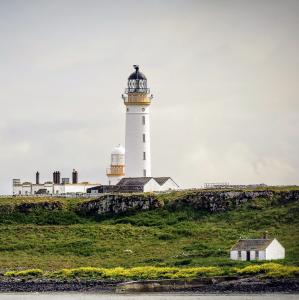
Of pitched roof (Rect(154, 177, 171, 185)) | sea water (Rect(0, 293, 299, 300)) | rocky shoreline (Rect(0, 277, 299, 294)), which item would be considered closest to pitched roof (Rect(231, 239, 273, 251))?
rocky shoreline (Rect(0, 277, 299, 294))

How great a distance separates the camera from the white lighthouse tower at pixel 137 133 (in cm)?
13125

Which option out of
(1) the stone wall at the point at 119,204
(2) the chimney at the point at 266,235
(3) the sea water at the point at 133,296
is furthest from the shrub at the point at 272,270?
(1) the stone wall at the point at 119,204

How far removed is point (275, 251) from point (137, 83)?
35.6 meters

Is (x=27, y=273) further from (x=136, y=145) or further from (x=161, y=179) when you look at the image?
(x=161, y=179)

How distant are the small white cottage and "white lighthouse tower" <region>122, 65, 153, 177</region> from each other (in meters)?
28.9

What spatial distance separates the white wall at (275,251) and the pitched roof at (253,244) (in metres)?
0.33

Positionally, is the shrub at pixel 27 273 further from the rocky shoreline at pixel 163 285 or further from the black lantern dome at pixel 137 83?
the black lantern dome at pixel 137 83

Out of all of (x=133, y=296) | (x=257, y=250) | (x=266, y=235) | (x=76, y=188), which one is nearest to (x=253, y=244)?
(x=257, y=250)

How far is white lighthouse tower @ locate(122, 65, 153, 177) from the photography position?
431 feet

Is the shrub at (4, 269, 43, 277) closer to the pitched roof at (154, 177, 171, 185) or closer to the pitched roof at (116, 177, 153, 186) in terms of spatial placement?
the pitched roof at (116, 177, 153, 186)

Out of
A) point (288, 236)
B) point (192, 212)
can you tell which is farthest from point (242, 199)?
point (288, 236)

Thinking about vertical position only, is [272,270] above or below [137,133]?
below

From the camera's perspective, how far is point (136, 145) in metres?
131

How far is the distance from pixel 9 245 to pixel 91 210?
11451 mm
